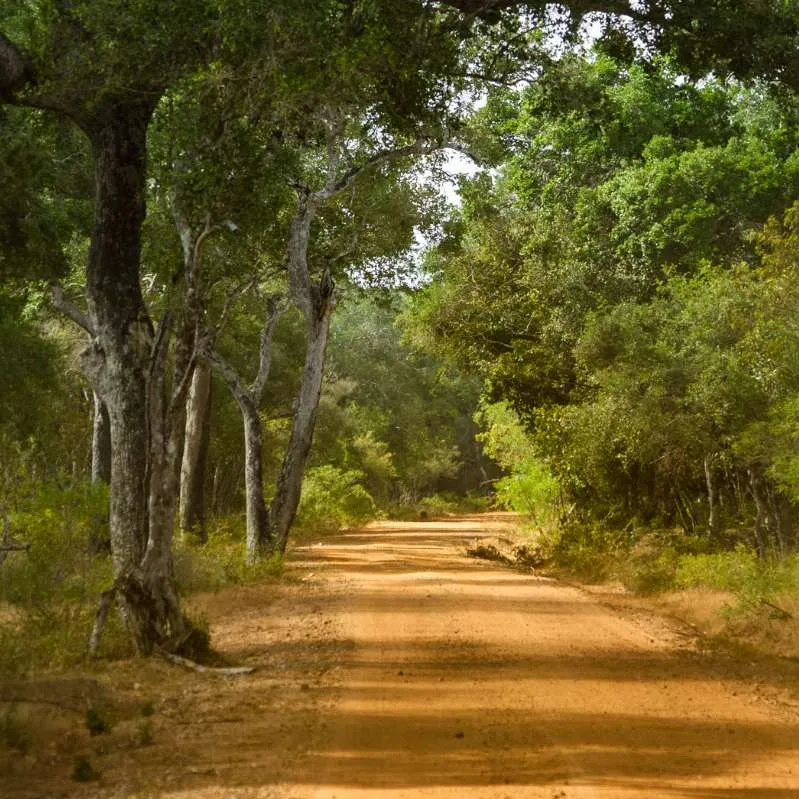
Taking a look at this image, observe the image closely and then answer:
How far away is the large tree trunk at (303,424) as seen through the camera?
2133cm

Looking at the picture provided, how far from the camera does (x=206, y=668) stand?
10.0 metres

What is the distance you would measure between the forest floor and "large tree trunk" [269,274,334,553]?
7365 mm

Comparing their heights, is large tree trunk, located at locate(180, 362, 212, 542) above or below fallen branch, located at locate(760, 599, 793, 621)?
above

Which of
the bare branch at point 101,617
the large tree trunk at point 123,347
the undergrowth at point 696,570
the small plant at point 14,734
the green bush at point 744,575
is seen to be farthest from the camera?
the green bush at point 744,575

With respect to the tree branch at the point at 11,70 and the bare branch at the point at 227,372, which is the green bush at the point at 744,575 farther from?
the tree branch at the point at 11,70

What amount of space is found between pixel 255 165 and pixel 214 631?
5.64 metres

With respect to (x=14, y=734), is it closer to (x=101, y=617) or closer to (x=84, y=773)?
(x=84, y=773)

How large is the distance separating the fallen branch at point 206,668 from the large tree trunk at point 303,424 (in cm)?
1102

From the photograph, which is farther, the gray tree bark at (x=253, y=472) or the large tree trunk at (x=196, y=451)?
the large tree trunk at (x=196, y=451)

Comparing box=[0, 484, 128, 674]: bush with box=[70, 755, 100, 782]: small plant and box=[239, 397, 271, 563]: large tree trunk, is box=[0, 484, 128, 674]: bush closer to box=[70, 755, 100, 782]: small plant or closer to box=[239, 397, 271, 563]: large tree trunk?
box=[70, 755, 100, 782]: small plant

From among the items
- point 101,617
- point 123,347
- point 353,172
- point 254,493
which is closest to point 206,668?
point 101,617

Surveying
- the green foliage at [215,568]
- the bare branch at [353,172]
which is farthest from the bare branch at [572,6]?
the green foliage at [215,568]

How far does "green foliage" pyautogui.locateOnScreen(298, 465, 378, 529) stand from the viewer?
131 feet

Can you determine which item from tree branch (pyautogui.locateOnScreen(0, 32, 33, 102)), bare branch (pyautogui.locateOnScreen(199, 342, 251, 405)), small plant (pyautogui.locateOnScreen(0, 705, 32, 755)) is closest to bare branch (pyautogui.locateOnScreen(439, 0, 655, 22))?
tree branch (pyautogui.locateOnScreen(0, 32, 33, 102))
